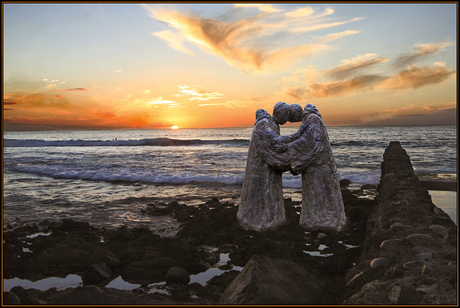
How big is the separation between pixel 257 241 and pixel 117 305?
9.36 feet

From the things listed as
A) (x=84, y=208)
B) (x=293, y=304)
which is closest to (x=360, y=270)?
(x=293, y=304)

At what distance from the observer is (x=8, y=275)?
443 cm

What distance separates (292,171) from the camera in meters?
6.05

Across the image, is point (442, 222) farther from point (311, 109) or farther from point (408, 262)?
point (311, 109)

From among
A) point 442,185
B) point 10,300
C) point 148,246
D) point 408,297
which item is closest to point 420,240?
point 408,297

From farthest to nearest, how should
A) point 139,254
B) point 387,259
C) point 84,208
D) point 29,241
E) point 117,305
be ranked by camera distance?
point 84,208, point 29,241, point 139,254, point 387,259, point 117,305

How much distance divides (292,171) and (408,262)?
301 centimetres

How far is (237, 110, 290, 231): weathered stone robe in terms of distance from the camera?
5980 mm

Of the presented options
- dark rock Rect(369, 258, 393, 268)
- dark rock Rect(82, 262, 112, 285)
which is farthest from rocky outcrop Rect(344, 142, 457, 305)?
dark rock Rect(82, 262, 112, 285)

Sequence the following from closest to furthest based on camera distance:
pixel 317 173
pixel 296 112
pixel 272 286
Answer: pixel 272 286
pixel 317 173
pixel 296 112

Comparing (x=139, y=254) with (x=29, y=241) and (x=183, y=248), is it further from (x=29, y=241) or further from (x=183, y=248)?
(x=29, y=241)

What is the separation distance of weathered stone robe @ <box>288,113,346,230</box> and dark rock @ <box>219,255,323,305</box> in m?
2.40

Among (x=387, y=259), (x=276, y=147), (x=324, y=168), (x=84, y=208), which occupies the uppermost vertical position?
(x=276, y=147)

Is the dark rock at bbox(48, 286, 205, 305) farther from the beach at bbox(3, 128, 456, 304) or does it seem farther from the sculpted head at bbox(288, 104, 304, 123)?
the sculpted head at bbox(288, 104, 304, 123)
